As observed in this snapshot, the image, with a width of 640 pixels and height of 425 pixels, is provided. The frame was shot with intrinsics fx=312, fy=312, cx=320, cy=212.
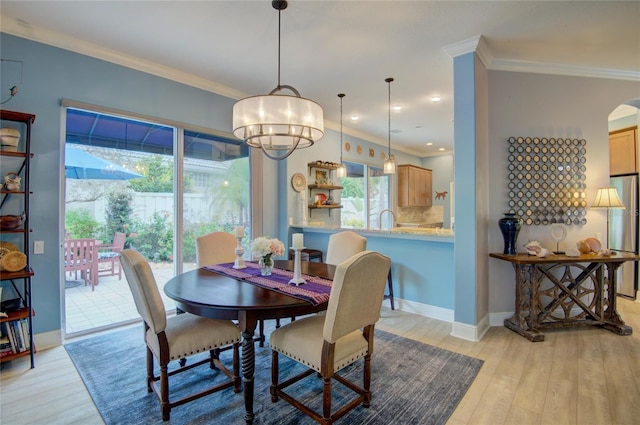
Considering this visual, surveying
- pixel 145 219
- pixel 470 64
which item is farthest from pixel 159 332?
pixel 470 64

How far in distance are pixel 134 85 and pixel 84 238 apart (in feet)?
5.47

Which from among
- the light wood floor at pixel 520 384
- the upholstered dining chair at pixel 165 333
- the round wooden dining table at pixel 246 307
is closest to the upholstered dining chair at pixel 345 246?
the light wood floor at pixel 520 384

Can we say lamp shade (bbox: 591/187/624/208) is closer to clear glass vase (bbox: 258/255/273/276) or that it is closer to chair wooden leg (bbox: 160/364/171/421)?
clear glass vase (bbox: 258/255/273/276)

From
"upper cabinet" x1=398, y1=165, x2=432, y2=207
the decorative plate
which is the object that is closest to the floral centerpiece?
the decorative plate

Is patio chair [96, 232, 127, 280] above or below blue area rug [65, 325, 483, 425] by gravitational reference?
above

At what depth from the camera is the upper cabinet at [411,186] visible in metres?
7.52

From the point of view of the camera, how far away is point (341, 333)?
67.8 inches

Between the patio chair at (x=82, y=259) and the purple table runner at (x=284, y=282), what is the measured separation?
1368 mm

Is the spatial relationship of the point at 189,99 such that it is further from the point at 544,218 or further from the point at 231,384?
the point at 544,218

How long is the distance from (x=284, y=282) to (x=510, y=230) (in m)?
2.39

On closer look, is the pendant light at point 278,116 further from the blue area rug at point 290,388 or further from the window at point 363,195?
the window at point 363,195

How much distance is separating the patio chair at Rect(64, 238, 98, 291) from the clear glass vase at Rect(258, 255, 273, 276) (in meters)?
1.98

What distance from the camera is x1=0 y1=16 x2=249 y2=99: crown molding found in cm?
264

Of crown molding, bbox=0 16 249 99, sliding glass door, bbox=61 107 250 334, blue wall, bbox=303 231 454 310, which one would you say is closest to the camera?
crown molding, bbox=0 16 249 99
